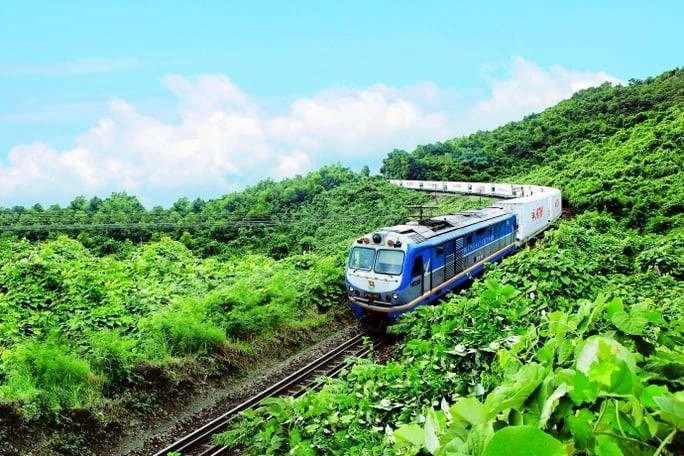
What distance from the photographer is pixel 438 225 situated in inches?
561

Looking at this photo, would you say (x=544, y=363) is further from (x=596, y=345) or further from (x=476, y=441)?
(x=476, y=441)

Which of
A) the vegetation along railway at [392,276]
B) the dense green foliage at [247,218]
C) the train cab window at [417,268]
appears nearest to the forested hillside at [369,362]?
the dense green foliage at [247,218]

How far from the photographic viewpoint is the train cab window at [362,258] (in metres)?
12.9

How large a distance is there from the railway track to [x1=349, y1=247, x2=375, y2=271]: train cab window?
1.84m

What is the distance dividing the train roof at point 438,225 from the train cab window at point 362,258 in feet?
2.35

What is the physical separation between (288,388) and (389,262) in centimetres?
369

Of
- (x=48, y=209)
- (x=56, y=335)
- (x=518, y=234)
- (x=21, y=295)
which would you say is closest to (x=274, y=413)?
(x=56, y=335)

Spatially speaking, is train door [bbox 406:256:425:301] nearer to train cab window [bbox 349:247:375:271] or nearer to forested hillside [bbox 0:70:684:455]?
train cab window [bbox 349:247:375:271]

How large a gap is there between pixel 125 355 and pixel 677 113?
45.5 metres

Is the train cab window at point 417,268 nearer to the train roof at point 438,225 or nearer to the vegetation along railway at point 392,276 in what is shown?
the vegetation along railway at point 392,276

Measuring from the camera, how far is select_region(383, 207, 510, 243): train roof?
12859 mm

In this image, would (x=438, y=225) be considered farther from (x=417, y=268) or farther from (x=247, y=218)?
(x=247, y=218)

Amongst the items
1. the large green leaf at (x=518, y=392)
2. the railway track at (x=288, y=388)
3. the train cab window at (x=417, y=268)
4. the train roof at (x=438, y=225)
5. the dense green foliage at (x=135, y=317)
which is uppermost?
the large green leaf at (x=518, y=392)

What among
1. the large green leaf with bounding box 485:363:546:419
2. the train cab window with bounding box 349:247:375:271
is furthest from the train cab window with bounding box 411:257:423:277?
the large green leaf with bounding box 485:363:546:419
